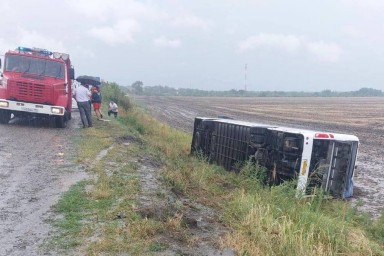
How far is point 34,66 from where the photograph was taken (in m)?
15.0

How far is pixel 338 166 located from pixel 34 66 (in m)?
10.6

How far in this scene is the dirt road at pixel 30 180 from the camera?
5.24 metres

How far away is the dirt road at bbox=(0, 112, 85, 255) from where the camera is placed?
17.2 ft

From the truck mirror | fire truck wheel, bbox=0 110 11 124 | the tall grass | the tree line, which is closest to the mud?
the tall grass

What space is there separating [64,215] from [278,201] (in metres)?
3.68

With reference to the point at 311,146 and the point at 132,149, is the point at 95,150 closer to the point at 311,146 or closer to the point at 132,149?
the point at 132,149

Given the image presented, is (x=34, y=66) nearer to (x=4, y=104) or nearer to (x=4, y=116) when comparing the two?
(x=4, y=104)

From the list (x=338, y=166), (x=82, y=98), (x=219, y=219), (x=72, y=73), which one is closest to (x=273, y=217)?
(x=219, y=219)

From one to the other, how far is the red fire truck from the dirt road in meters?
0.83

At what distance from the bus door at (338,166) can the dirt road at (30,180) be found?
503 centimetres

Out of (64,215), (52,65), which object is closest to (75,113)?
(52,65)

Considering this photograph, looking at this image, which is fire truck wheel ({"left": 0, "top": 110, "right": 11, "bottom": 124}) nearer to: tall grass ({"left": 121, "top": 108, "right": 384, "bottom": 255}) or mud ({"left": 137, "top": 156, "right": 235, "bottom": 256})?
tall grass ({"left": 121, "top": 108, "right": 384, "bottom": 255})

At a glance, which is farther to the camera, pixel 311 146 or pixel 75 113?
pixel 75 113

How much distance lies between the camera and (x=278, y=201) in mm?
7691
